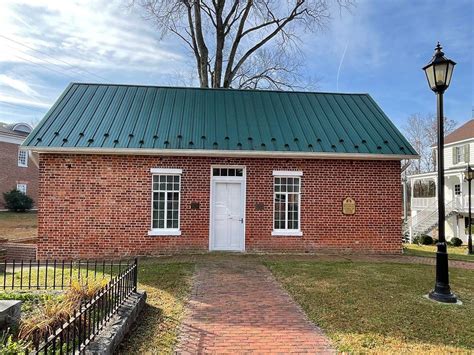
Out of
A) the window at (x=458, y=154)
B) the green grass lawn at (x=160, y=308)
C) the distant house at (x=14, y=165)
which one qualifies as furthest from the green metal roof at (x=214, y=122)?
the window at (x=458, y=154)

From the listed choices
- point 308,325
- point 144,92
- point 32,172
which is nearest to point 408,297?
point 308,325

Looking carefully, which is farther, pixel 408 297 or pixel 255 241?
pixel 255 241

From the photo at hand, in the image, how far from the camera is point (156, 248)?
11406mm

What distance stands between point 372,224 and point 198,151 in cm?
619

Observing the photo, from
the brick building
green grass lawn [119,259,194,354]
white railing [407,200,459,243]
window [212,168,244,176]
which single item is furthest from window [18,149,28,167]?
white railing [407,200,459,243]

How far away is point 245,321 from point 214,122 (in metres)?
8.03

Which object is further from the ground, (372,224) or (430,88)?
(430,88)

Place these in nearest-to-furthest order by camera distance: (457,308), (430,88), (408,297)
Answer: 1. (457,308)
2. (408,297)
3. (430,88)

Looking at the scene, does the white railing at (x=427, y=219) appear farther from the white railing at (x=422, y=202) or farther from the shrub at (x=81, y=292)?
the shrub at (x=81, y=292)

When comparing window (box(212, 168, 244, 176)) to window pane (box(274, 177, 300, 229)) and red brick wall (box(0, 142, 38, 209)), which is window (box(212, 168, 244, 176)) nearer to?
window pane (box(274, 177, 300, 229))

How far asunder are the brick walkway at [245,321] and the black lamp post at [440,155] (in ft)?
9.70

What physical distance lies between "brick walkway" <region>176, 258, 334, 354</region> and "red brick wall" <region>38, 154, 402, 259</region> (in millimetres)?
3469

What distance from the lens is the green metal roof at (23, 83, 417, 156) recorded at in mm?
11523

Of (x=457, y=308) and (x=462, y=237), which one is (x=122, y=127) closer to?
(x=457, y=308)
